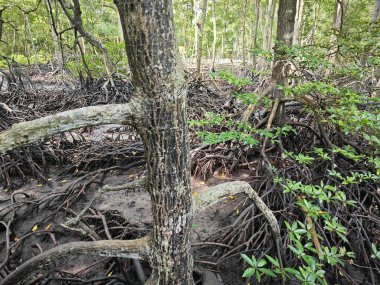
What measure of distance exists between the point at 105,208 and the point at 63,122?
234 centimetres

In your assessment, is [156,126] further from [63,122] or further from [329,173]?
[329,173]

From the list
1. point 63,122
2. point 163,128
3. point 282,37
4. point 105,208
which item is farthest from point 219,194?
point 282,37

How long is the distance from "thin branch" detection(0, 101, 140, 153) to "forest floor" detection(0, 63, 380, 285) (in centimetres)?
79

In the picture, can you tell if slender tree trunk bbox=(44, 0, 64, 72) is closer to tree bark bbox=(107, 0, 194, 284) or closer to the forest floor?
the forest floor

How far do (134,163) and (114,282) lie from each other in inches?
77.2

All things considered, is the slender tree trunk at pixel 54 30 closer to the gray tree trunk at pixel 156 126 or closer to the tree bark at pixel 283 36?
the gray tree trunk at pixel 156 126

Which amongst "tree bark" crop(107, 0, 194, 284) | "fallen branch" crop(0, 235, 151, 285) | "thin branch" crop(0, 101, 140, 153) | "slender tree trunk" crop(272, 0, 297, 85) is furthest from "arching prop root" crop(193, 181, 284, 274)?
"slender tree trunk" crop(272, 0, 297, 85)

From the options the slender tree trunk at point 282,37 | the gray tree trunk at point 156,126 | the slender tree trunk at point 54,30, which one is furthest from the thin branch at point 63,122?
the slender tree trunk at point 282,37

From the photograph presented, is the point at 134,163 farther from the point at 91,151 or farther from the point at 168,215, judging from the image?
the point at 168,215

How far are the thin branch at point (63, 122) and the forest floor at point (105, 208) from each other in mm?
792

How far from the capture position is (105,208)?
288 cm

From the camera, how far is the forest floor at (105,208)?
2.02 m

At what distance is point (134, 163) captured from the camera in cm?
358

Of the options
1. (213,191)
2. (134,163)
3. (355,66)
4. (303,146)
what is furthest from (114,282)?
(355,66)
